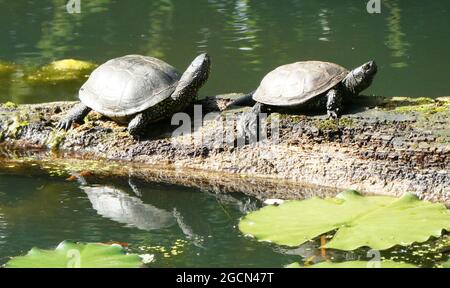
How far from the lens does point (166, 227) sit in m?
4.38

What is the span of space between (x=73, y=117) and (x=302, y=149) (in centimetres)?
181

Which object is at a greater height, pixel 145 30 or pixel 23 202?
pixel 23 202

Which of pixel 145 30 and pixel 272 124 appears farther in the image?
pixel 145 30

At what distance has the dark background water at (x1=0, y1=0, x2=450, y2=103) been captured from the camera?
8758 mm

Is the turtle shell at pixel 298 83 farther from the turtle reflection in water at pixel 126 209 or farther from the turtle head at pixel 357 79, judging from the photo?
the turtle reflection in water at pixel 126 209

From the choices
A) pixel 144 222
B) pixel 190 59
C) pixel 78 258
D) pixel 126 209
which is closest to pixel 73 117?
pixel 126 209

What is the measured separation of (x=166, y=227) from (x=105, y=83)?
1.75 metres

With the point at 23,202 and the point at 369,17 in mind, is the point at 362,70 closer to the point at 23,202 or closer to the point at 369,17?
the point at 23,202

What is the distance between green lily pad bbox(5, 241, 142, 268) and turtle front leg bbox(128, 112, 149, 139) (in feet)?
7.75

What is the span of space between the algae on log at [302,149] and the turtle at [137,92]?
0.41ft

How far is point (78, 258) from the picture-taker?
3.13 metres

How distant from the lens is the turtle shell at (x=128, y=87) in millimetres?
5602
